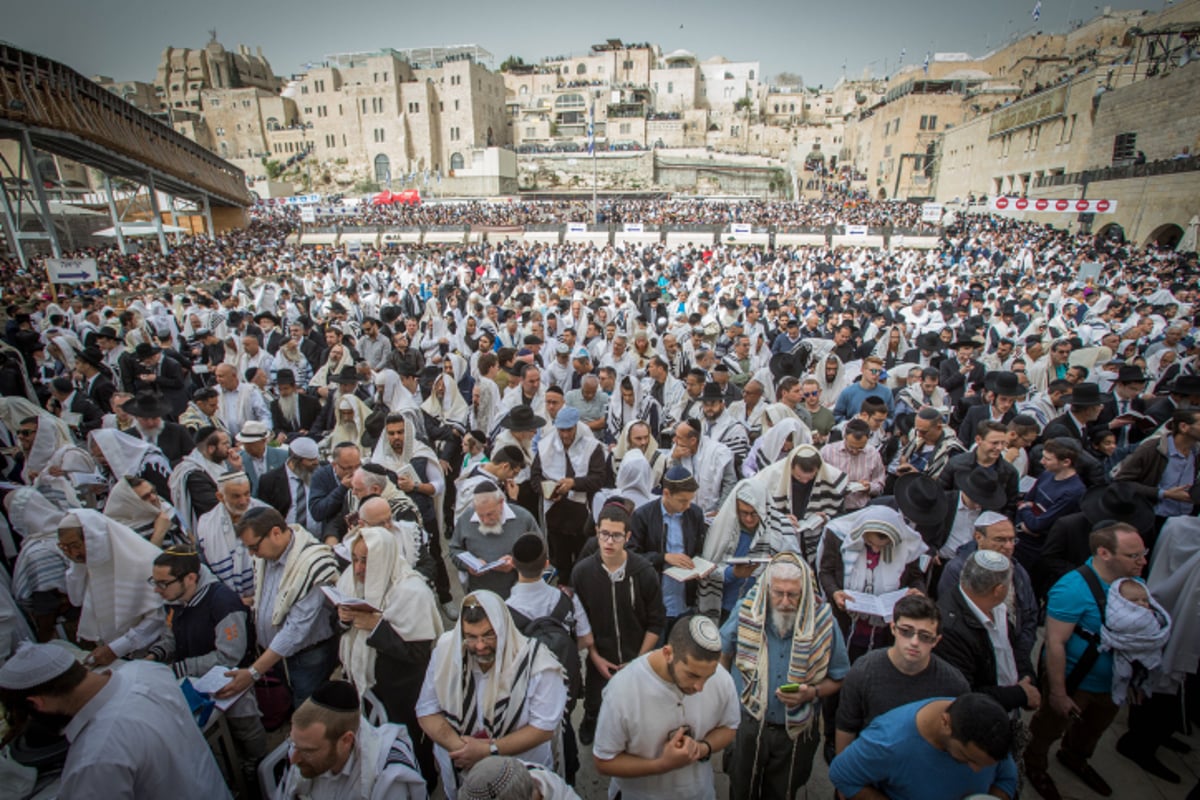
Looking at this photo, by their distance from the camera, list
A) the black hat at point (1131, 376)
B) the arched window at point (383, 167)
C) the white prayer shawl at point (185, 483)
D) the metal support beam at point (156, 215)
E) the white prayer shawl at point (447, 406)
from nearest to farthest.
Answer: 1. the white prayer shawl at point (185, 483)
2. the black hat at point (1131, 376)
3. the white prayer shawl at point (447, 406)
4. the metal support beam at point (156, 215)
5. the arched window at point (383, 167)

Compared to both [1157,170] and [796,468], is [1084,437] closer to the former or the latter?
[796,468]

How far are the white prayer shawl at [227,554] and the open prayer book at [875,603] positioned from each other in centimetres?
355

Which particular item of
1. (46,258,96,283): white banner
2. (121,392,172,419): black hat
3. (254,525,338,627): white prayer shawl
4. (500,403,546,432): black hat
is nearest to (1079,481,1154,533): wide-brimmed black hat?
(500,403,546,432): black hat

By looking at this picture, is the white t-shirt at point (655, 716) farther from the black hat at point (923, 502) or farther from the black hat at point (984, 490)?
the black hat at point (984, 490)

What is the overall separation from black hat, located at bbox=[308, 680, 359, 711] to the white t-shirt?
0.93 m

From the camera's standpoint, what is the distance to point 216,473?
13.6 feet

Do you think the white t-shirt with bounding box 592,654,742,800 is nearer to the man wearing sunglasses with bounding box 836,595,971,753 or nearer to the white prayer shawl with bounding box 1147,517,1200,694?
the man wearing sunglasses with bounding box 836,595,971,753

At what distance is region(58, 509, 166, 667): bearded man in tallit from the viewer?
2854 millimetres

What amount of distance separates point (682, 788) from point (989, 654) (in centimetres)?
164

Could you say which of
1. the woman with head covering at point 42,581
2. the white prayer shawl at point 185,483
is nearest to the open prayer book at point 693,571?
the white prayer shawl at point 185,483

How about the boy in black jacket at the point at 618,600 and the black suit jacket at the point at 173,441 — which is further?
the black suit jacket at the point at 173,441

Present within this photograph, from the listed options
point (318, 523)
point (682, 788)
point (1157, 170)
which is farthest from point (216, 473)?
point (1157, 170)

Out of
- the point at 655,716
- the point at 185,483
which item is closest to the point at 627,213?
the point at 185,483

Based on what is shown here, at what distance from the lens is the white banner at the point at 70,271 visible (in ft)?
43.0
